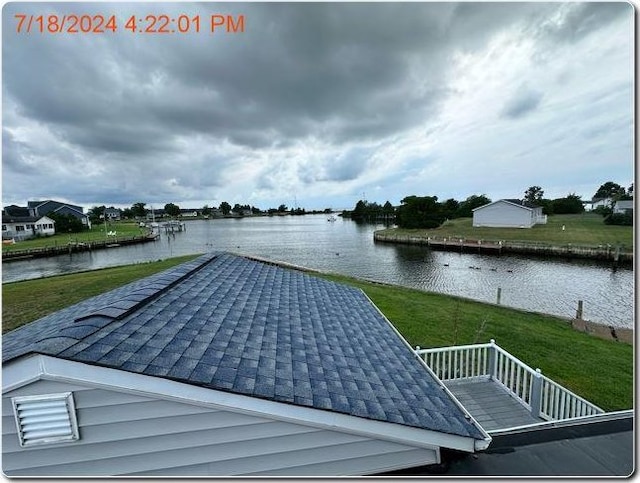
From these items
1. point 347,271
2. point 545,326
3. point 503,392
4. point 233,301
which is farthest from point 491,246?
point 233,301

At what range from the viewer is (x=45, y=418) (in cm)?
247

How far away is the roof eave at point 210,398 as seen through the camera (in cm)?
232

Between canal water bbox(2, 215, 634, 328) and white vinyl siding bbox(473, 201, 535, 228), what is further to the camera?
white vinyl siding bbox(473, 201, 535, 228)

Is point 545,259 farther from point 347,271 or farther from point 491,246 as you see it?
point 347,271

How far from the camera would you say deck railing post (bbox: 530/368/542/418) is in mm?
5203

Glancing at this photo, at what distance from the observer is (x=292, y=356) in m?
3.55

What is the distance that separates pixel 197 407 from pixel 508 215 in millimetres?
61399

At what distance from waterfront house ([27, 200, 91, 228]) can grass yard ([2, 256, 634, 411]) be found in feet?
240

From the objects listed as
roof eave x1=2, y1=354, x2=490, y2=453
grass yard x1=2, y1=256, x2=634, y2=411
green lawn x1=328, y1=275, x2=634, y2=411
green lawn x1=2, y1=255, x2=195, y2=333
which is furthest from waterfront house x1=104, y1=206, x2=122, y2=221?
roof eave x1=2, y1=354, x2=490, y2=453

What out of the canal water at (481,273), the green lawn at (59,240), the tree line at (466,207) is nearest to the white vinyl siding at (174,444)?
the canal water at (481,273)

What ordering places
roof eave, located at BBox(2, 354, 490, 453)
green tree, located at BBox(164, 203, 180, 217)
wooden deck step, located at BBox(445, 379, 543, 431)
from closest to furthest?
roof eave, located at BBox(2, 354, 490, 453) → wooden deck step, located at BBox(445, 379, 543, 431) → green tree, located at BBox(164, 203, 180, 217)

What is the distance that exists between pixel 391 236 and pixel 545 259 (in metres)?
21.0

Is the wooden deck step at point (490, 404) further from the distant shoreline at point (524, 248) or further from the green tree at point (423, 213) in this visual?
the green tree at point (423, 213)

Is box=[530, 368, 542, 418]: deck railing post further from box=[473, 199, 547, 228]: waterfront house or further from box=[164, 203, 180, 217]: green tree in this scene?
box=[164, 203, 180, 217]: green tree
